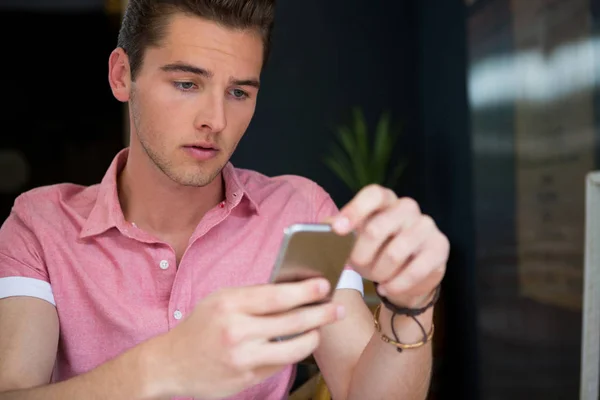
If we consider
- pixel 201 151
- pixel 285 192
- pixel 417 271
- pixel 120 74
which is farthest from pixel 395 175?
pixel 417 271

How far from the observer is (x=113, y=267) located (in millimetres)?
1536

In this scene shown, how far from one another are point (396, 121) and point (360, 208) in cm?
373

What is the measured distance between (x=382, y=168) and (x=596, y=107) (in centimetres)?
207

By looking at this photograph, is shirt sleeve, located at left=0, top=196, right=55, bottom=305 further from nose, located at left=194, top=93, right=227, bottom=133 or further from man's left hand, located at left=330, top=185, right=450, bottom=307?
man's left hand, located at left=330, top=185, right=450, bottom=307

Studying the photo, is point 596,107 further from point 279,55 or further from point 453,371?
point 279,55

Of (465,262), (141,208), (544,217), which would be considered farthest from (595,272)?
(465,262)

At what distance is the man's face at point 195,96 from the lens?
1.51m


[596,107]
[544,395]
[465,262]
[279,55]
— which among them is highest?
[279,55]

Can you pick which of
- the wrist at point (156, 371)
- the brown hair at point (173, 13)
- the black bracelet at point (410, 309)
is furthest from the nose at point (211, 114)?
the wrist at point (156, 371)

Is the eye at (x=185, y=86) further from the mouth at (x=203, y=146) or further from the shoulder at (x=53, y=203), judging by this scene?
the shoulder at (x=53, y=203)

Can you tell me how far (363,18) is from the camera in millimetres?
4633

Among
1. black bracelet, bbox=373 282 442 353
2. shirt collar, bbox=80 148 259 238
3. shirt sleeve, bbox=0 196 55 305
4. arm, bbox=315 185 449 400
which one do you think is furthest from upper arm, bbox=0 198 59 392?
black bracelet, bbox=373 282 442 353

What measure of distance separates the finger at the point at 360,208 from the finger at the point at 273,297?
11 centimetres

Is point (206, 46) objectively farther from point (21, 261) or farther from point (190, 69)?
point (21, 261)
